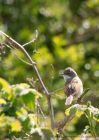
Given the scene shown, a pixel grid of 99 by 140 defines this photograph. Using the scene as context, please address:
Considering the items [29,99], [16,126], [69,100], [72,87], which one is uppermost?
[72,87]

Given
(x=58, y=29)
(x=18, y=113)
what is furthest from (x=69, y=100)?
(x=58, y=29)

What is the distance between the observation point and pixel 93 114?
335 cm

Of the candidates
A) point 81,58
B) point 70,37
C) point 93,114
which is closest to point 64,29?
point 70,37

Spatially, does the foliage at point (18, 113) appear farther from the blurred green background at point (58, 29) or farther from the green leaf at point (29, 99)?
the blurred green background at point (58, 29)

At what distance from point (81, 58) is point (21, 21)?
1569mm

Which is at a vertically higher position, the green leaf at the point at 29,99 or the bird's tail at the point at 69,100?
the bird's tail at the point at 69,100

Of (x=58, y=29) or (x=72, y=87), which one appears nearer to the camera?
(x=72, y=87)

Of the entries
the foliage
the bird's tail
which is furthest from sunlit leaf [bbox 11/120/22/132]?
the bird's tail

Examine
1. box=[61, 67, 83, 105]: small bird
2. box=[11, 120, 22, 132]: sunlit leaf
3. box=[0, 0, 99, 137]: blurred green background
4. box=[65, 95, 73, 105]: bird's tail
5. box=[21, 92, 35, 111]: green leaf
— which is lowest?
box=[11, 120, 22, 132]: sunlit leaf

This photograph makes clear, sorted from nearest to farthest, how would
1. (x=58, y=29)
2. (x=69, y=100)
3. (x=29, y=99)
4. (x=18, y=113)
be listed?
(x=29, y=99) → (x=18, y=113) → (x=69, y=100) → (x=58, y=29)

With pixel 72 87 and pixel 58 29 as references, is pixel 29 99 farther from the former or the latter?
pixel 58 29

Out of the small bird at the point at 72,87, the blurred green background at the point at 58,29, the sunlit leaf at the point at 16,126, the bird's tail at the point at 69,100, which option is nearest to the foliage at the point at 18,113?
the sunlit leaf at the point at 16,126

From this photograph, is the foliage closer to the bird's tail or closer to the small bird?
the bird's tail

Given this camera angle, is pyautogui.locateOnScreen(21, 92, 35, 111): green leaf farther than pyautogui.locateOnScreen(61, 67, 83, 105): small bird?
No
